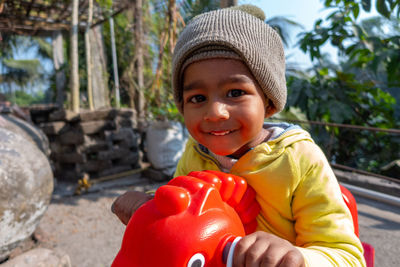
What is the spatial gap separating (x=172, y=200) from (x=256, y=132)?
1.42 feet

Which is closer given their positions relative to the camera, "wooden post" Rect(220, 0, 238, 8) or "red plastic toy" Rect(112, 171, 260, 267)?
"red plastic toy" Rect(112, 171, 260, 267)

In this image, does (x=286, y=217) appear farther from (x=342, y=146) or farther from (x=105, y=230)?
(x=342, y=146)

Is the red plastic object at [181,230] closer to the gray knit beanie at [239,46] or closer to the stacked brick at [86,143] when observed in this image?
the gray knit beanie at [239,46]

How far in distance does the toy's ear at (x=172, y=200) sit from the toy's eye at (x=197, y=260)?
104mm

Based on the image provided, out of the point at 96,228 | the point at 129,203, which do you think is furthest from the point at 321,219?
the point at 96,228

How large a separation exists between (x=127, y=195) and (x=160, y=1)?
4084 millimetres

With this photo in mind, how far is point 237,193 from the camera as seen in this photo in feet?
2.75

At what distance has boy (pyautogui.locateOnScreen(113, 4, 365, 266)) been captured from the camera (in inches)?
33.8

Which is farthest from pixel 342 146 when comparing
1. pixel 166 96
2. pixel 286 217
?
pixel 286 217

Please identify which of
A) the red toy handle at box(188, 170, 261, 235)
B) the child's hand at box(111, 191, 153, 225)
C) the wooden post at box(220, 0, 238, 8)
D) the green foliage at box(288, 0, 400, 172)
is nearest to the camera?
the red toy handle at box(188, 170, 261, 235)

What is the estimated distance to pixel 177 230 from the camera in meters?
0.65

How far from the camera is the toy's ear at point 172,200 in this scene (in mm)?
668

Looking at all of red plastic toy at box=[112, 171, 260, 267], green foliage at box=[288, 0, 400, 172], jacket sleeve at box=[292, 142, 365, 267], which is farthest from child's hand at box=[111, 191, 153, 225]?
green foliage at box=[288, 0, 400, 172]

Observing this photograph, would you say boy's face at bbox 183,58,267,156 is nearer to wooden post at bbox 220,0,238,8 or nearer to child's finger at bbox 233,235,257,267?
child's finger at bbox 233,235,257,267
